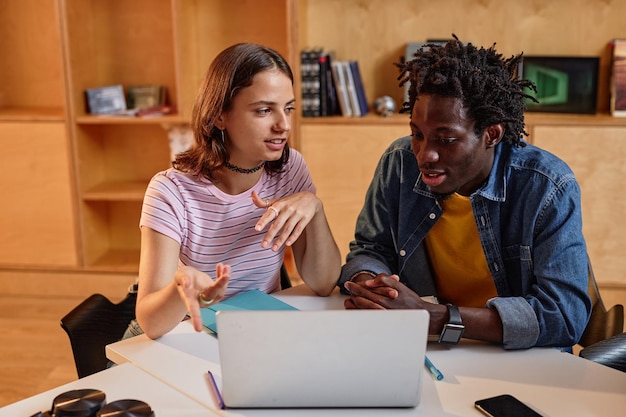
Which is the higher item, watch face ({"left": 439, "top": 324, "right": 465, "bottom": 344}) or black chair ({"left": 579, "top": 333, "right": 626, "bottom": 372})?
watch face ({"left": 439, "top": 324, "right": 465, "bottom": 344})

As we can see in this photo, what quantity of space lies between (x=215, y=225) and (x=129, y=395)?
1.80 feet

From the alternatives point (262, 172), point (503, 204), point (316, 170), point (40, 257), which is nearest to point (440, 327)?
point (503, 204)

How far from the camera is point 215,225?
5.60 feet

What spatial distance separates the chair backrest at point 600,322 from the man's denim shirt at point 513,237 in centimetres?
15

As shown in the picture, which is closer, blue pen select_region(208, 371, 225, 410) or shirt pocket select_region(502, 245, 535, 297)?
blue pen select_region(208, 371, 225, 410)

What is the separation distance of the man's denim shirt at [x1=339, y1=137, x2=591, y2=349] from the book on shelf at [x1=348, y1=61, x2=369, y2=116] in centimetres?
150

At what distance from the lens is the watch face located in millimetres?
1407

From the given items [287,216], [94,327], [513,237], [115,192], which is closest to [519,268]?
[513,237]

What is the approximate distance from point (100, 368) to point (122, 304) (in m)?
0.20

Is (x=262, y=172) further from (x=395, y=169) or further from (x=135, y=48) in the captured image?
(x=135, y=48)

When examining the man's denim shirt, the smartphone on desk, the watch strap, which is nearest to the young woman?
the man's denim shirt

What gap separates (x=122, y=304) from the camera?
1.83m

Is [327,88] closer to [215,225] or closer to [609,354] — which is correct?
[215,225]

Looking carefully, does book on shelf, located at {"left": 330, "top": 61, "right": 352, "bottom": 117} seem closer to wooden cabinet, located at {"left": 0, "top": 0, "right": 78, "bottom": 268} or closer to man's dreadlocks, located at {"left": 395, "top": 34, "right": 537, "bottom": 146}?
wooden cabinet, located at {"left": 0, "top": 0, "right": 78, "bottom": 268}
